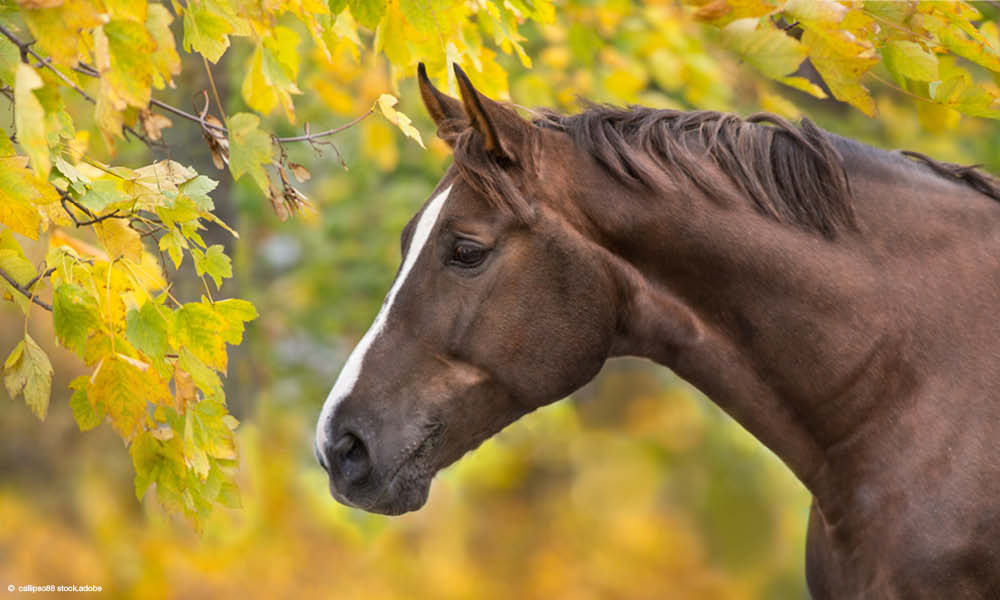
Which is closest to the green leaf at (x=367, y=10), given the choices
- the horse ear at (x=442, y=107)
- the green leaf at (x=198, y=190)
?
the horse ear at (x=442, y=107)

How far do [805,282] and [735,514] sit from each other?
6.67 meters

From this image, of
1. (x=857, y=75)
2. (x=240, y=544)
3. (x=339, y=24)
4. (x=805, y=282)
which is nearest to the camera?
(x=805, y=282)

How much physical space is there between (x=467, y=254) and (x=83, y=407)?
3.33 ft

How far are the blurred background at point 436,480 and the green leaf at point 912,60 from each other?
3151 mm

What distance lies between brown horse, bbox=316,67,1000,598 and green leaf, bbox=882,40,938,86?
229 millimetres

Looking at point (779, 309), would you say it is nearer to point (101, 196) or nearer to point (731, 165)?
point (731, 165)

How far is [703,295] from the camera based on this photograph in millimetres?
Result: 2758

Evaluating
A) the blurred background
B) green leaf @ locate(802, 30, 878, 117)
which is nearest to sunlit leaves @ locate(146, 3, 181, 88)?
green leaf @ locate(802, 30, 878, 117)

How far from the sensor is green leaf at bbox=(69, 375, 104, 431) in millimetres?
2385

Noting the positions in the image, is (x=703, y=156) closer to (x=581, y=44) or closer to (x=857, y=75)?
(x=857, y=75)

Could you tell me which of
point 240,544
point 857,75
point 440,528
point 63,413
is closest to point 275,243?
point 63,413

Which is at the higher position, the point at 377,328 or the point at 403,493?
the point at 377,328

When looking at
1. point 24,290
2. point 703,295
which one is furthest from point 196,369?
point 703,295

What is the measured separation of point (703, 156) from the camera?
9.05ft
